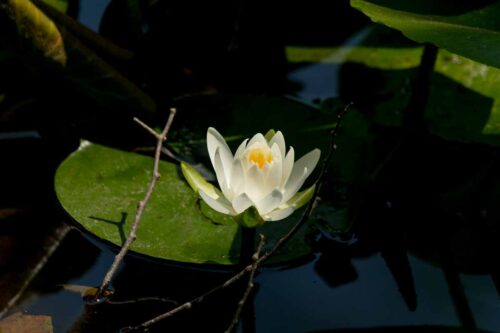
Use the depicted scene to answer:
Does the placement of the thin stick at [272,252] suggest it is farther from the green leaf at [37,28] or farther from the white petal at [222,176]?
the green leaf at [37,28]

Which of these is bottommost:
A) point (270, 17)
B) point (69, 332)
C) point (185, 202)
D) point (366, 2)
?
point (69, 332)

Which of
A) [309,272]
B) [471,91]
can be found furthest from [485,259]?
[471,91]

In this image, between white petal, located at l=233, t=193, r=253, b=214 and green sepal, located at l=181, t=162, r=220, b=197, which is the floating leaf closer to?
green sepal, located at l=181, t=162, r=220, b=197

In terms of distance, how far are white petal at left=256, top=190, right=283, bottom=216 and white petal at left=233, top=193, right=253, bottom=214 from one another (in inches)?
1.2

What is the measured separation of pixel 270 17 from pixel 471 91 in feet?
2.73

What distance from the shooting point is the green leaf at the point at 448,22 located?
169cm

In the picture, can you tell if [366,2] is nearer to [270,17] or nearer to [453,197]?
[453,197]

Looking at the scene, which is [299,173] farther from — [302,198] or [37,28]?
[37,28]

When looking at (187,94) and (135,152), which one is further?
(187,94)

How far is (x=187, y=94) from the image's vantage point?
2.42m

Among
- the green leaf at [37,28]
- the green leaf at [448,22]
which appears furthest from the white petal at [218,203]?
the green leaf at [37,28]

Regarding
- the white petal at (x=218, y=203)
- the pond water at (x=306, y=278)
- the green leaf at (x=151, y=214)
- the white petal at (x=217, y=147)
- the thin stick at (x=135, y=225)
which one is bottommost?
the pond water at (x=306, y=278)

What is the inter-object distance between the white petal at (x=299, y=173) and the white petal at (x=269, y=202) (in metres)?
0.07

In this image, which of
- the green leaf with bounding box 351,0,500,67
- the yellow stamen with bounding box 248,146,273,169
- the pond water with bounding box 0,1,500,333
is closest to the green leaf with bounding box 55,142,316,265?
the pond water with bounding box 0,1,500,333
